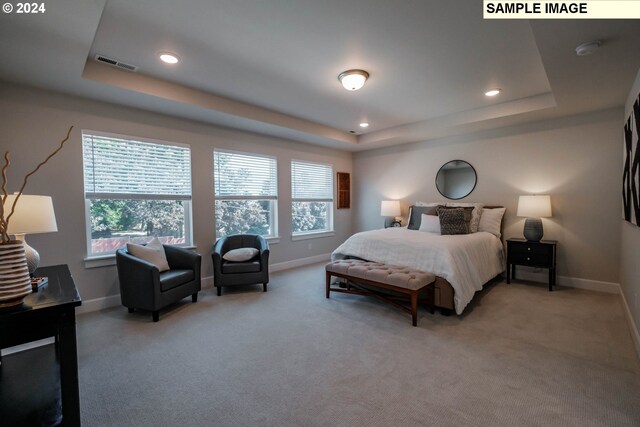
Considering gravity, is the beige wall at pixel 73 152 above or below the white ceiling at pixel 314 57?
below

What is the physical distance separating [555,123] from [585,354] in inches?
131

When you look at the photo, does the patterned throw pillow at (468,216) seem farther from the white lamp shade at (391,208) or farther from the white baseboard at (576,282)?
the white lamp shade at (391,208)

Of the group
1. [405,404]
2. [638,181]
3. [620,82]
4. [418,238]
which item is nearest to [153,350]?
[405,404]

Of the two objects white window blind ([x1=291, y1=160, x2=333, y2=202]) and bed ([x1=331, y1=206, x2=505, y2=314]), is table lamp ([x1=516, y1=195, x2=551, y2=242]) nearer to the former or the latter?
bed ([x1=331, y1=206, x2=505, y2=314])

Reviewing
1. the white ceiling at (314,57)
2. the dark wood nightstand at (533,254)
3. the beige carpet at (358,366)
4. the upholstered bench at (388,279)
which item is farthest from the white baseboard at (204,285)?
the dark wood nightstand at (533,254)

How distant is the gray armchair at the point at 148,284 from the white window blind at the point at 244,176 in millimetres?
1543

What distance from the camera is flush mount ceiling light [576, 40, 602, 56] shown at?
85.3 inches

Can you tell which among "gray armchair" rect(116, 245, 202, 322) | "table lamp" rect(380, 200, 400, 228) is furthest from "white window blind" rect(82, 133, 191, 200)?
"table lamp" rect(380, 200, 400, 228)

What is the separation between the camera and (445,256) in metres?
3.27

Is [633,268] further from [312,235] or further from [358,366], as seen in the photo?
[312,235]

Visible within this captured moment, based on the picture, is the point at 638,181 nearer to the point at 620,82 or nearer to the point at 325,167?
the point at 620,82

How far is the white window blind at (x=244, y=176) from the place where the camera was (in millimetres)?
4605

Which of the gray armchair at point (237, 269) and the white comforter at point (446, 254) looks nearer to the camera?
the white comforter at point (446, 254)

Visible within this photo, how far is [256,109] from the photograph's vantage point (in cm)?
423
